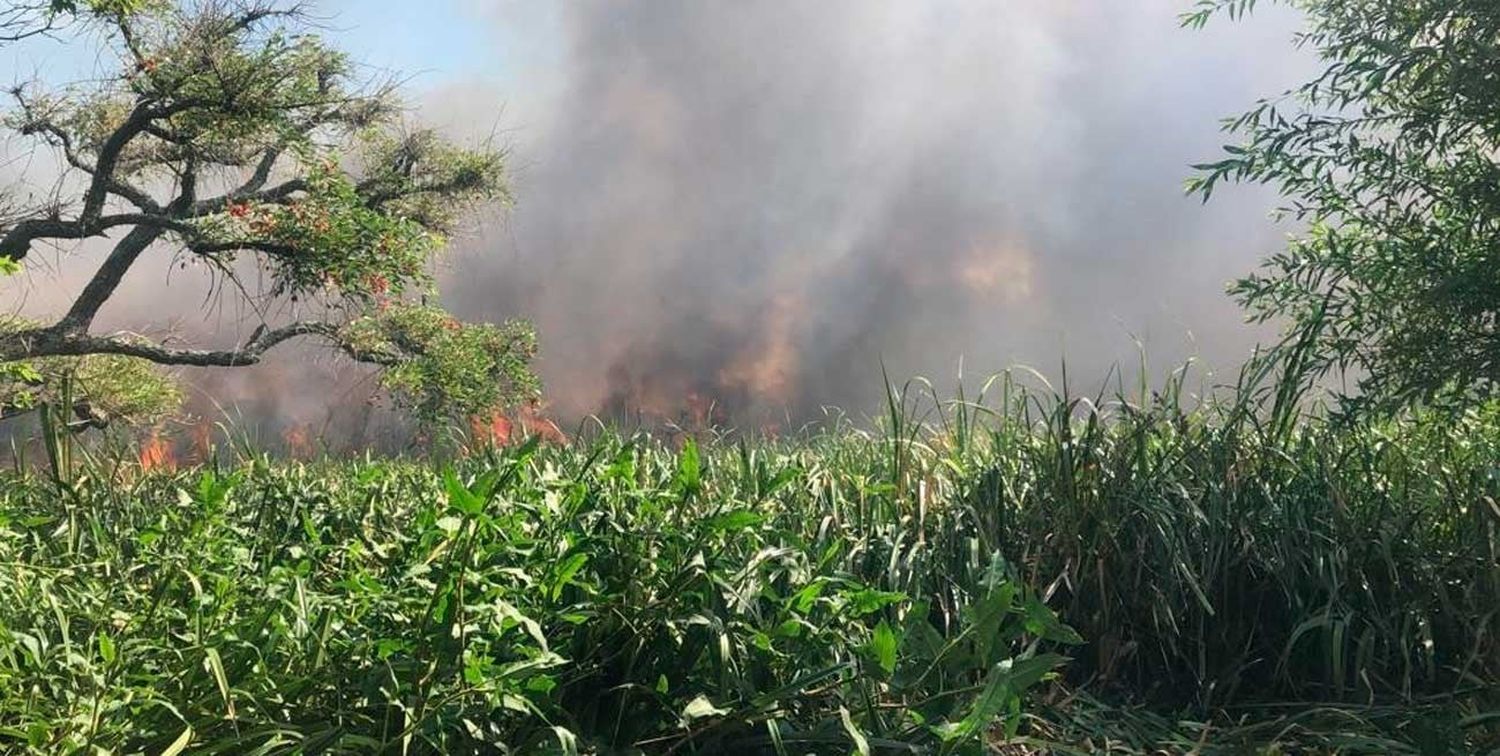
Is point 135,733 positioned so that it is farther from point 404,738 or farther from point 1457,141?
point 1457,141

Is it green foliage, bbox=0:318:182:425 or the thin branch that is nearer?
the thin branch

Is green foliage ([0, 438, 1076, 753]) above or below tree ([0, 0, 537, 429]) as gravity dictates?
below

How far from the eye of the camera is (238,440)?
363 cm

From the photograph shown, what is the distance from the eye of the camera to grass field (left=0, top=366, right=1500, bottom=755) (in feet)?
5.38

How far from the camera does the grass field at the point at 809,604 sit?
1.64 metres

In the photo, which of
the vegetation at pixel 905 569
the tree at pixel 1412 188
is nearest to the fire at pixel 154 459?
Result: the vegetation at pixel 905 569

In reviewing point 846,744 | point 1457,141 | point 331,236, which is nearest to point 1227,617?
point 846,744

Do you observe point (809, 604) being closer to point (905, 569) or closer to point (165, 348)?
point (905, 569)

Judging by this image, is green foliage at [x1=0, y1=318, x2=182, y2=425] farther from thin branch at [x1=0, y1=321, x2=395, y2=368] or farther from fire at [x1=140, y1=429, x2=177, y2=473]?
fire at [x1=140, y1=429, x2=177, y2=473]

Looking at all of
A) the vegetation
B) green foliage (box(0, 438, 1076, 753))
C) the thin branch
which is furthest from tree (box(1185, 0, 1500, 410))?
the thin branch

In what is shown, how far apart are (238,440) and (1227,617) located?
2899mm

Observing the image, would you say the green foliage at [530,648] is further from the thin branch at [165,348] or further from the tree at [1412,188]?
the thin branch at [165,348]

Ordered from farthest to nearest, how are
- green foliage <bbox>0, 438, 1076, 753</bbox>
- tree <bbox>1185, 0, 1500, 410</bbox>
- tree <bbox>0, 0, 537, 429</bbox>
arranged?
tree <bbox>0, 0, 537, 429</bbox>
tree <bbox>1185, 0, 1500, 410</bbox>
green foliage <bbox>0, 438, 1076, 753</bbox>

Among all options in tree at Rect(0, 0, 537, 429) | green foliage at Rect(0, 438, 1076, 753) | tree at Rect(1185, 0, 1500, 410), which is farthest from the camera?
tree at Rect(0, 0, 537, 429)
